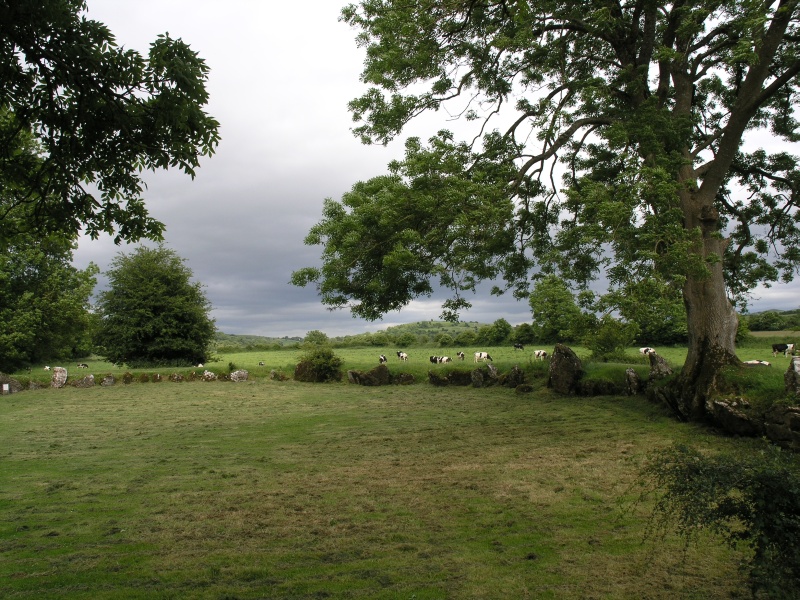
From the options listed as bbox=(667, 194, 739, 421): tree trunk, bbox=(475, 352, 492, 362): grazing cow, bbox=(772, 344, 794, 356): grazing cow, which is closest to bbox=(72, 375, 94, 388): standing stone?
bbox=(475, 352, 492, 362): grazing cow

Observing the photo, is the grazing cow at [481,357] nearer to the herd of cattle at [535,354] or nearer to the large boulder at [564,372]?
the herd of cattle at [535,354]

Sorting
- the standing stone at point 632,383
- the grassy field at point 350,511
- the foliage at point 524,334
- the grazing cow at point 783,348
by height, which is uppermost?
the foliage at point 524,334

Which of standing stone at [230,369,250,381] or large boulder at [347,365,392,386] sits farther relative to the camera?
standing stone at [230,369,250,381]

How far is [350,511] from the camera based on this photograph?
6180 millimetres

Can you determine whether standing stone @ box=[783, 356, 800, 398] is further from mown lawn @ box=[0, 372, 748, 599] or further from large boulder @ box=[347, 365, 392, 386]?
large boulder @ box=[347, 365, 392, 386]

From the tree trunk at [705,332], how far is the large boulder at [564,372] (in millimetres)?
4988

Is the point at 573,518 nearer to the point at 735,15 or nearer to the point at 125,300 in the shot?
the point at 735,15

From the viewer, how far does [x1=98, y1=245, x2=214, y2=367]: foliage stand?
93.9 feet

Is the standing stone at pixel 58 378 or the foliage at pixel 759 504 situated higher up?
the standing stone at pixel 58 378

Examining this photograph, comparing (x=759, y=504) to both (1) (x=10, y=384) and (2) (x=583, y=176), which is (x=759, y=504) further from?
(1) (x=10, y=384)

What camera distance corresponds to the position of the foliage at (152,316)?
1127 inches

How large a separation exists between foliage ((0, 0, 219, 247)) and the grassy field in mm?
4115

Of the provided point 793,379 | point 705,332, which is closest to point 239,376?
point 705,332

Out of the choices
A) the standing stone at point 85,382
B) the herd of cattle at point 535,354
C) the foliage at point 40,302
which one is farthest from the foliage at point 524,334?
the foliage at point 40,302
